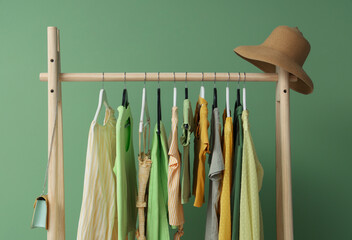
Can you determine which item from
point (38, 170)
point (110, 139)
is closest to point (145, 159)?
point (110, 139)

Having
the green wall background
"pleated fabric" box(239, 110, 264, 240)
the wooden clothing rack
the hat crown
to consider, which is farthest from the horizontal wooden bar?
the green wall background

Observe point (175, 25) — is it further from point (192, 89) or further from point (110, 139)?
point (110, 139)

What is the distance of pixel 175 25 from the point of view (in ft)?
8.08

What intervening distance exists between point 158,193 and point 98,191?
26cm

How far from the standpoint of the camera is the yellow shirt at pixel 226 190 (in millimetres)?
1587

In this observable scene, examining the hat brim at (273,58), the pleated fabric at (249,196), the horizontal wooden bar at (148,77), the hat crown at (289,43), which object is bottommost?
the pleated fabric at (249,196)

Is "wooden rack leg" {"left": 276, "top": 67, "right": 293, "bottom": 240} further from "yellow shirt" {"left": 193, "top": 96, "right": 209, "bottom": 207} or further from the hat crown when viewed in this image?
"yellow shirt" {"left": 193, "top": 96, "right": 209, "bottom": 207}

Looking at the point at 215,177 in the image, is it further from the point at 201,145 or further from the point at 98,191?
the point at 98,191

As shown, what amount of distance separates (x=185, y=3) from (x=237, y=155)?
1.28 m

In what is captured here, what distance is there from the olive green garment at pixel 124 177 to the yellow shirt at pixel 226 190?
0.41 metres

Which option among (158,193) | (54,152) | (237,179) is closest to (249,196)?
(237,179)

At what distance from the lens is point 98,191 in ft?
5.08

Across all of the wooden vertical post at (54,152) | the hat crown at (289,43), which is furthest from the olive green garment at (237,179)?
the wooden vertical post at (54,152)

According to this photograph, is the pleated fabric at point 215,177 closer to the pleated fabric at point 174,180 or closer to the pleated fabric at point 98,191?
the pleated fabric at point 174,180
